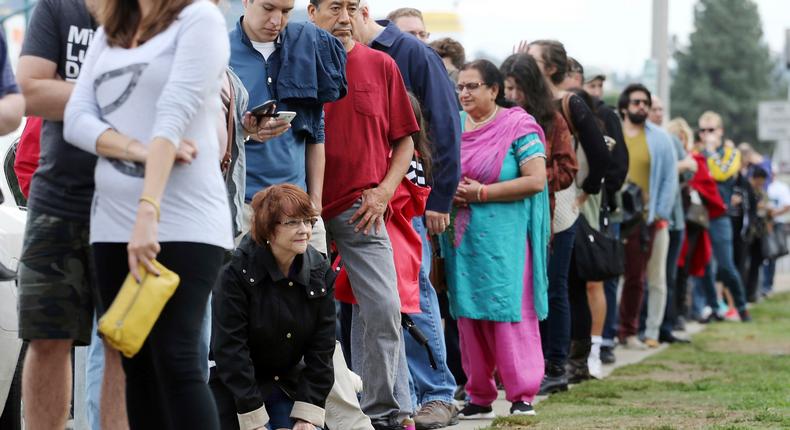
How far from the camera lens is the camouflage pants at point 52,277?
471 centimetres

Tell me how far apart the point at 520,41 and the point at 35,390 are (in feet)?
Result: 18.6

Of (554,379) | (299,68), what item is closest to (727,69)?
(554,379)

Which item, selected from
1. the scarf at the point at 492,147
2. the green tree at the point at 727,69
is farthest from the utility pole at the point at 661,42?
the green tree at the point at 727,69

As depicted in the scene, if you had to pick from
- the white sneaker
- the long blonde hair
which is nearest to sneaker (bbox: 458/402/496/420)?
the long blonde hair

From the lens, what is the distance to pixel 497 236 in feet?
27.0

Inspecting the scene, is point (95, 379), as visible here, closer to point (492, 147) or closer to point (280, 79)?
point (280, 79)

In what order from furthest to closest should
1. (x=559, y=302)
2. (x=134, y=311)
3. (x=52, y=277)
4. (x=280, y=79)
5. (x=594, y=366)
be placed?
(x=594, y=366) < (x=559, y=302) < (x=280, y=79) < (x=52, y=277) < (x=134, y=311)

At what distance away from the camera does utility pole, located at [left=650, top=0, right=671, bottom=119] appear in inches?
731

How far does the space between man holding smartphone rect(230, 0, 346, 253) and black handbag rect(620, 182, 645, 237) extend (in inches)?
235

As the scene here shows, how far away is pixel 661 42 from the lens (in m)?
18.8

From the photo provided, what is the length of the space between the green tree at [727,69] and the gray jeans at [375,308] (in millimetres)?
87874

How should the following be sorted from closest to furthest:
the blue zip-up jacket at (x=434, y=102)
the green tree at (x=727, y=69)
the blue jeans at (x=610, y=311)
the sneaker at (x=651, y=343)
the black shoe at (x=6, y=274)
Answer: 1. the black shoe at (x=6, y=274)
2. the blue zip-up jacket at (x=434, y=102)
3. the blue jeans at (x=610, y=311)
4. the sneaker at (x=651, y=343)
5. the green tree at (x=727, y=69)

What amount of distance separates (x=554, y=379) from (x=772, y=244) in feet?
38.8

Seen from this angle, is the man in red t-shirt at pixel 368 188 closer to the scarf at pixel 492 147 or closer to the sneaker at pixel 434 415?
the sneaker at pixel 434 415
